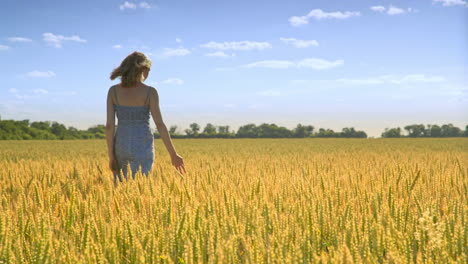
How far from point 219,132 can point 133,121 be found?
174 ft

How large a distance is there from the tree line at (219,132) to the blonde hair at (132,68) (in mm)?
43504

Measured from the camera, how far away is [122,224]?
5.85ft

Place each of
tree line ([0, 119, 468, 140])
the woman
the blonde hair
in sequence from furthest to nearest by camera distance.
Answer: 1. tree line ([0, 119, 468, 140])
2. the woman
3. the blonde hair

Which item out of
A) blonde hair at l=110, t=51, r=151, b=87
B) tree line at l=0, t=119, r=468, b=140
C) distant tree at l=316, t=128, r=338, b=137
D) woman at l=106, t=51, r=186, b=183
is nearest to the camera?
blonde hair at l=110, t=51, r=151, b=87

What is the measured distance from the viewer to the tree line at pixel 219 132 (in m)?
44.1

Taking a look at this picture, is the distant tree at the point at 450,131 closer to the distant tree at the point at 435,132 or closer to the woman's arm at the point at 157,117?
the distant tree at the point at 435,132

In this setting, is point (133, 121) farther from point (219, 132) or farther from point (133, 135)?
point (219, 132)

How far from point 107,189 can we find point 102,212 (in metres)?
0.38

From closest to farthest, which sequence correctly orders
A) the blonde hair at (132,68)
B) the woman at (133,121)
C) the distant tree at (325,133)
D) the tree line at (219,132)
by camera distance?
the blonde hair at (132,68)
the woman at (133,121)
the tree line at (219,132)
the distant tree at (325,133)

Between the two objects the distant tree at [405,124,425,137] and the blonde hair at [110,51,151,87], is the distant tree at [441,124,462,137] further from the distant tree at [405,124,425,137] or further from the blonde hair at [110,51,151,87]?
the blonde hair at [110,51,151,87]

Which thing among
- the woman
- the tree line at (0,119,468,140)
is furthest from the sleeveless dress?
the tree line at (0,119,468,140)

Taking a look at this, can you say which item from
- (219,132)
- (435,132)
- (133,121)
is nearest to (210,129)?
(219,132)

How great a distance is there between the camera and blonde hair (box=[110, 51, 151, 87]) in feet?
11.6

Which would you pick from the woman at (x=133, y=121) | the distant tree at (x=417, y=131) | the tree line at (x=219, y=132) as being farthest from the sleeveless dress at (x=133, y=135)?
the distant tree at (x=417, y=131)
